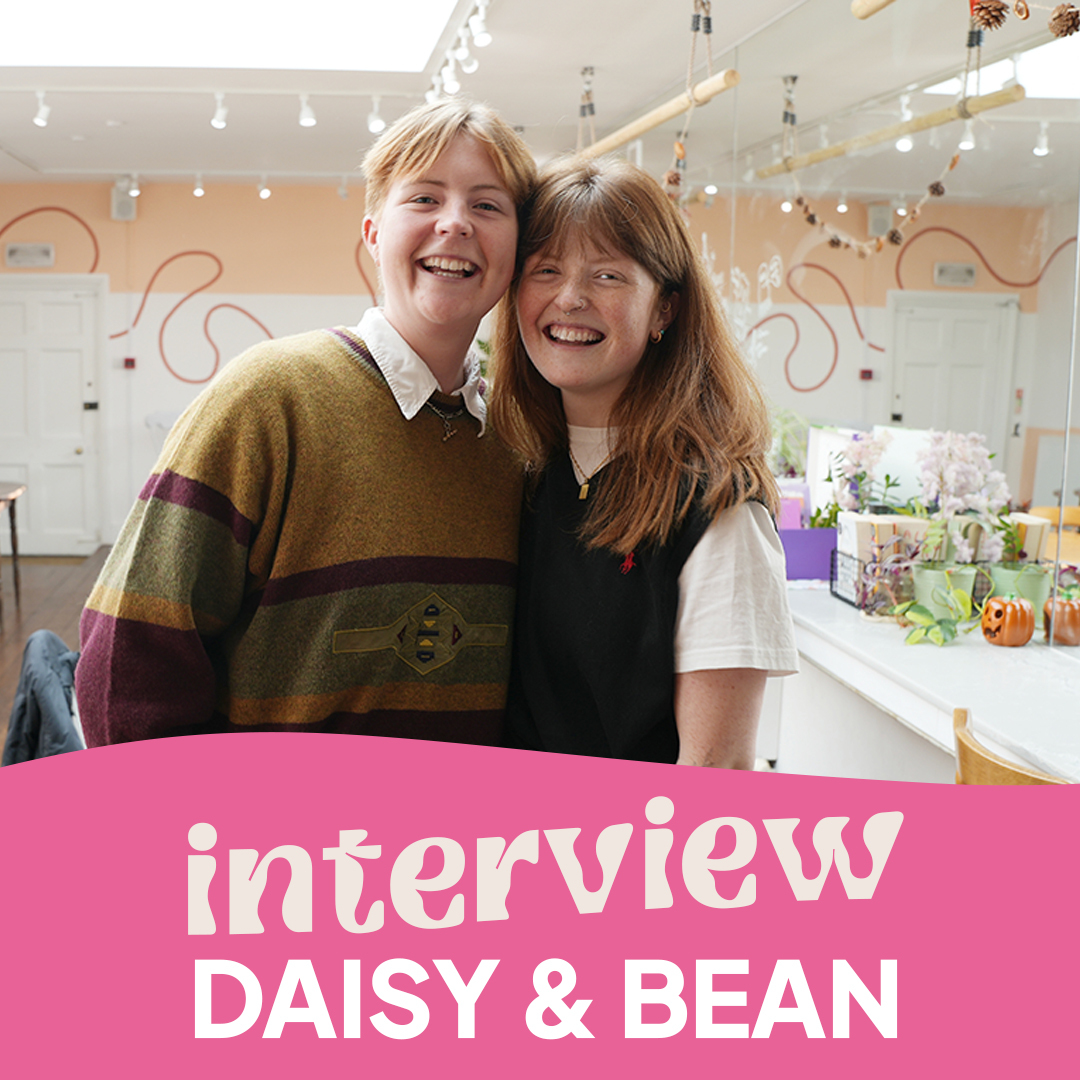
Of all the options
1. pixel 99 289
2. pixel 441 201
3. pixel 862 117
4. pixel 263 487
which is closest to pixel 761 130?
pixel 862 117

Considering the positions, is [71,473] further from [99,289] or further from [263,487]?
[263,487]

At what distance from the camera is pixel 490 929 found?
3.96ft

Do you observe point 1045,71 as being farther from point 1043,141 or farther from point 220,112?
point 220,112

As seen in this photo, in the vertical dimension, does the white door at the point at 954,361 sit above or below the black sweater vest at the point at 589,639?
above

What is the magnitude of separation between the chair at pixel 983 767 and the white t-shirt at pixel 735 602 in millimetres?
529

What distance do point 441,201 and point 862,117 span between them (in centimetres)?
305

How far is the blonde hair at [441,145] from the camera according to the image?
1.40 metres

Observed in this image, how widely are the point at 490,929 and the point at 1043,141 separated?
99.2 inches

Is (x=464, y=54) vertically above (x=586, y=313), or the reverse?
(x=464, y=54)

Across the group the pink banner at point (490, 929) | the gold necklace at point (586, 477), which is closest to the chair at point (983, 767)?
the pink banner at point (490, 929)

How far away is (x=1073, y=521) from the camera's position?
2.81 m

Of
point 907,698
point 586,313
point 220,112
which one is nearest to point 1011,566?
A: point 907,698

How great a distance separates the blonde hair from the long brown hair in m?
0.05

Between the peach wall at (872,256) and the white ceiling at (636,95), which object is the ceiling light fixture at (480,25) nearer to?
the white ceiling at (636,95)
